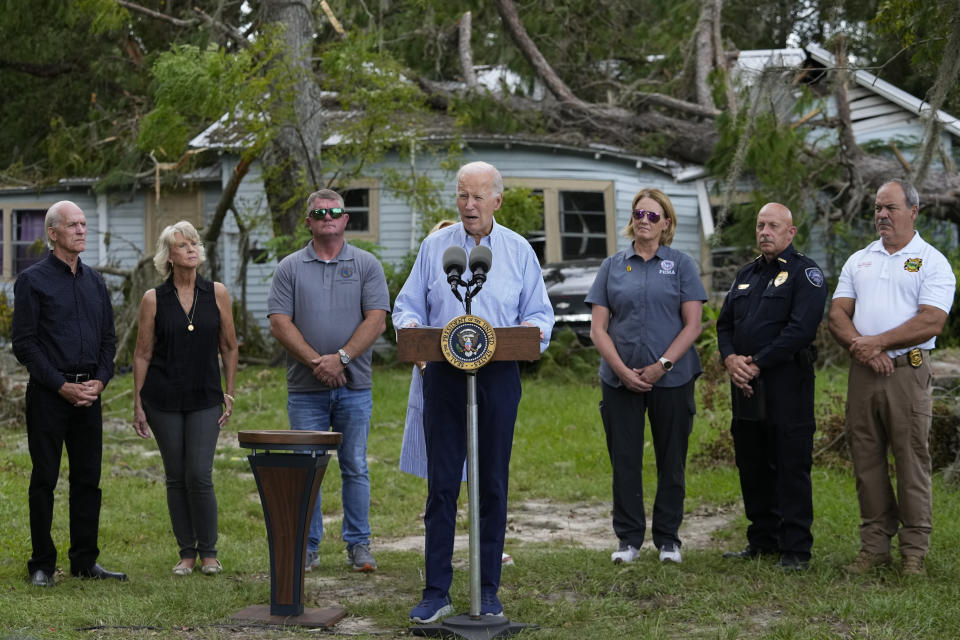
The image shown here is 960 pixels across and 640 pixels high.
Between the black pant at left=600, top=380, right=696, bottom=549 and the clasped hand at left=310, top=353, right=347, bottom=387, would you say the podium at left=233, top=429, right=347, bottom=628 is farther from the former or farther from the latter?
the black pant at left=600, top=380, right=696, bottom=549

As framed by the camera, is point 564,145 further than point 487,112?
No

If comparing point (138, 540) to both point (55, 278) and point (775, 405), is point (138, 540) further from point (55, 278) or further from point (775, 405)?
point (775, 405)

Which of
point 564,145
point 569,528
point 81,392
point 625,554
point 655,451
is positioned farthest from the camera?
point 564,145

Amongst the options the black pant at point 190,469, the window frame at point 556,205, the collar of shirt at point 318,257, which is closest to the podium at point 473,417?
the collar of shirt at point 318,257

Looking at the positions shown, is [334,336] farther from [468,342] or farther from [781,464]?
[781,464]

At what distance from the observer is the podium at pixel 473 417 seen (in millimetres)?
5273

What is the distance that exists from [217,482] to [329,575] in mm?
3581

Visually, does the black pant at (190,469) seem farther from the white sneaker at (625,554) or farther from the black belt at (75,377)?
the white sneaker at (625,554)

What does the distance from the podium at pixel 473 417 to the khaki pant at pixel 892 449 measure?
2237 mm

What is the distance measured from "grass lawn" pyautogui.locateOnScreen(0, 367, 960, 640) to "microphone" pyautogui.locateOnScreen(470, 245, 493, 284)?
5.33 feet

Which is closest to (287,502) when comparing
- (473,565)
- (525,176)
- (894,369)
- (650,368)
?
(473,565)

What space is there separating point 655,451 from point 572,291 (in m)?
10.3

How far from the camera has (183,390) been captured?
22.5ft

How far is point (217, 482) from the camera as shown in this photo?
1015cm
